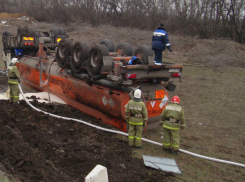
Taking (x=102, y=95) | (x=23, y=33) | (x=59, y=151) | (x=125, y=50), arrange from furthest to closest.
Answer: (x=23, y=33), (x=125, y=50), (x=102, y=95), (x=59, y=151)

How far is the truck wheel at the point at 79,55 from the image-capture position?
8.07 m

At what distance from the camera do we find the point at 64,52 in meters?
9.05

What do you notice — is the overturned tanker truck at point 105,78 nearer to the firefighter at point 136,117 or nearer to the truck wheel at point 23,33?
the firefighter at point 136,117

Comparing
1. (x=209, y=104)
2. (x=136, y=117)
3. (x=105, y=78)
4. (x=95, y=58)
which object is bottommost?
(x=209, y=104)

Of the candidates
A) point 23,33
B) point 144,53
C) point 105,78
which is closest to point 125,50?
point 144,53

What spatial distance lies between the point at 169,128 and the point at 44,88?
632 centimetres

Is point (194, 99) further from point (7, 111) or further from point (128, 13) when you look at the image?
point (128, 13)

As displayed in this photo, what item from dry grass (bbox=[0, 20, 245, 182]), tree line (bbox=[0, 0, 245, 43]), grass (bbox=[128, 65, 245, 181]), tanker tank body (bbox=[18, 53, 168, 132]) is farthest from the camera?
tree line (bbox=[0, 0, 245, 43])

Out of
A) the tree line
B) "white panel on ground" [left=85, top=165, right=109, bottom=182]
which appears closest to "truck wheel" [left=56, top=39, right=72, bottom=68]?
"white panel on ground" [left=85, top=165, right=109, bottom=182]

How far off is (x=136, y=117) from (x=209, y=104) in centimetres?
492

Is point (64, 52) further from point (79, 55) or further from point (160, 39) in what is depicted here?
point (160, 39)

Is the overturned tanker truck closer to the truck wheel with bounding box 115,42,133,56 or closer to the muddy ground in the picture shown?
the truck wheel with bounding box 115,42,133,56

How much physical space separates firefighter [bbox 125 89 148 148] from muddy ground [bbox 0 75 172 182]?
0.92 ft

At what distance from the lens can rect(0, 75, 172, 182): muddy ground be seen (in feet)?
14.5
